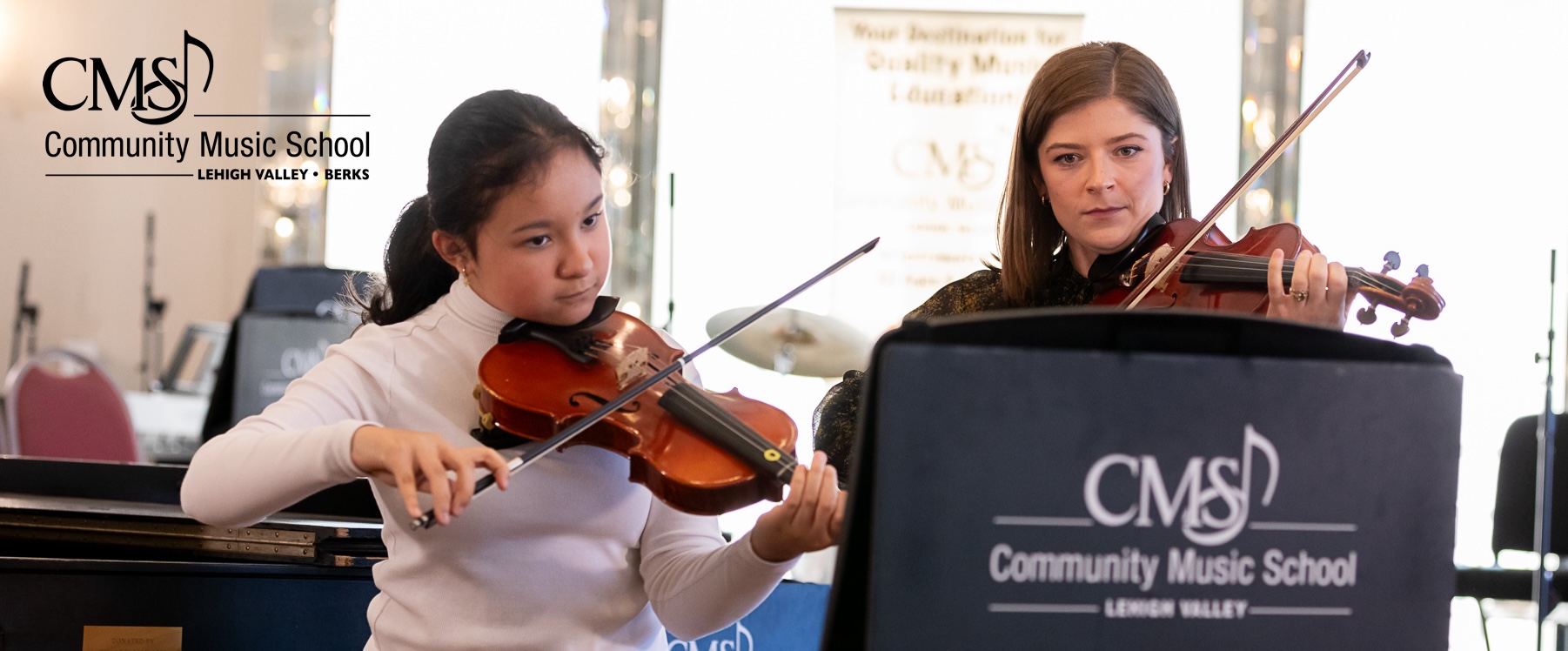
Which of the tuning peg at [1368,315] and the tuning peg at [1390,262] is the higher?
the tuning peg at [1390,262]

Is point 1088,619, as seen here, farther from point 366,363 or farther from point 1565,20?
point 1565,20

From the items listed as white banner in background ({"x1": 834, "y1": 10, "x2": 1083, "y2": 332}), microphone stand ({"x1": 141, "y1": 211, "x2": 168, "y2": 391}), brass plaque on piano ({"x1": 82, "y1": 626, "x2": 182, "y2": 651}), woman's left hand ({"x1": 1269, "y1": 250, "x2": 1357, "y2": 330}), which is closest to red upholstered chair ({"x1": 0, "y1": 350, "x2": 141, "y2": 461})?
microphone stand ({"x1": 141, "y1": 211, "x2": 168, "y2": 391})

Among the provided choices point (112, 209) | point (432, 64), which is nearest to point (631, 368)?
point (432, 64)

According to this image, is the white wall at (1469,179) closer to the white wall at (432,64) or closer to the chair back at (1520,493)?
the chair back at (1520,493)

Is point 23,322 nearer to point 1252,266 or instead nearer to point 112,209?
point 112,209

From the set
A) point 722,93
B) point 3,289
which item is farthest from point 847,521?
point 3,289

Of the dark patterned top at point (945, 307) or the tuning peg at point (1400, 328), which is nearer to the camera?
the tuning peg at point (1400, 328)

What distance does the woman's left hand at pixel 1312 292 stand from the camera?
48.6 inches

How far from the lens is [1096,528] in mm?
643

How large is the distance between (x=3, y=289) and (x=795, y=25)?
2963mm

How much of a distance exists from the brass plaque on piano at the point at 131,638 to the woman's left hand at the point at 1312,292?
1.26 metres

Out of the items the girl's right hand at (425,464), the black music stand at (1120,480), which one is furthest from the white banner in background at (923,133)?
the black music stand at (1120,480)

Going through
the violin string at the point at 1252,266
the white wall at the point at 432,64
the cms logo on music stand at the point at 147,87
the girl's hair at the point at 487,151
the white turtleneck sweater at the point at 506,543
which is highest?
the white wall at the point at 432,64

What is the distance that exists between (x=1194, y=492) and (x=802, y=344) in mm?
2438
